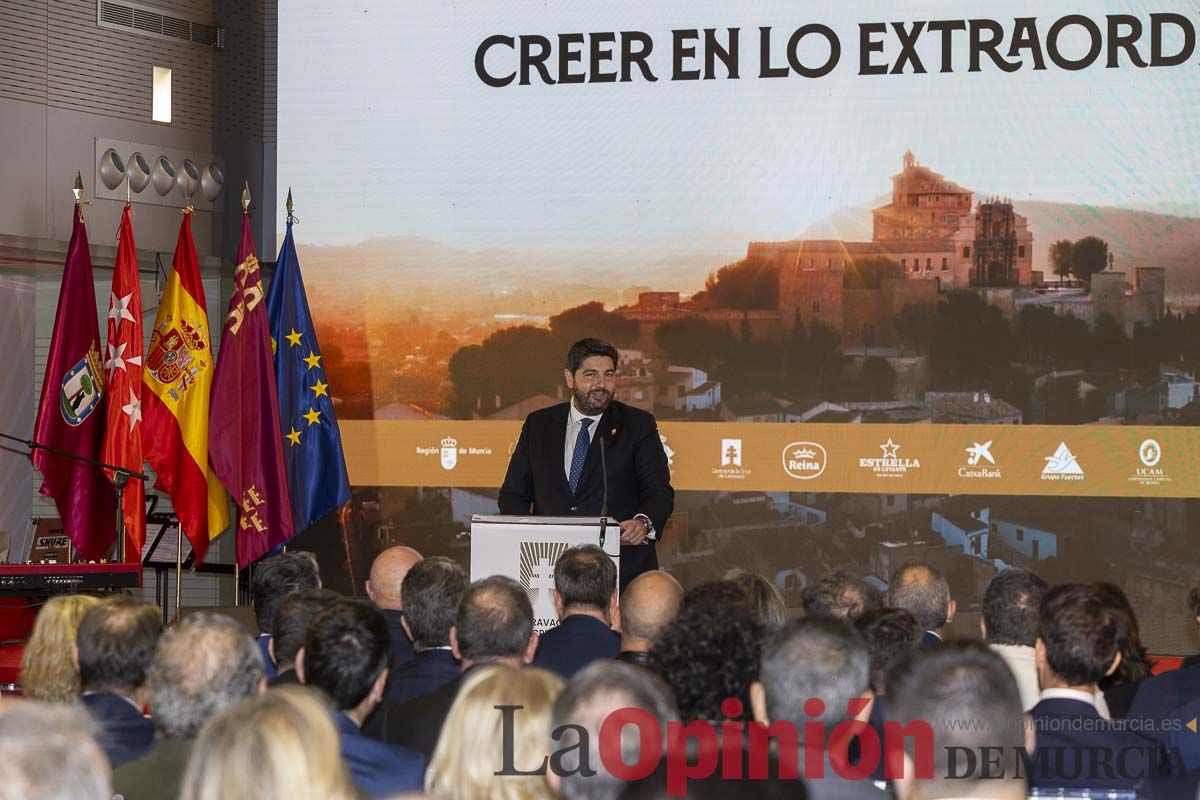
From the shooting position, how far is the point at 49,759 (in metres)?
1.67

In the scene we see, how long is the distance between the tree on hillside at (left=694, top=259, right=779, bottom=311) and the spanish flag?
2805mm

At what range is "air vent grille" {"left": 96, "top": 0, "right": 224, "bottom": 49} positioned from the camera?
788 cm

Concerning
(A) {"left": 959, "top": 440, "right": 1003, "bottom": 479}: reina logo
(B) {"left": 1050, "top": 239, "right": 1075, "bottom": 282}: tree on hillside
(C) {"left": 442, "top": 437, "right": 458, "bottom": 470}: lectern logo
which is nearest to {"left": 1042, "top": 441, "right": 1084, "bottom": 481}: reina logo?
(A) {"left": 959, "top": 440, "right": 1003, "bottom": 479}: reina logo

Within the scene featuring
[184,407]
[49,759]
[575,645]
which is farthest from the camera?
[184,407]

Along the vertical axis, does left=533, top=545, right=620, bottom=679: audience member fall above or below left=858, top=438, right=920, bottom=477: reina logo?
below

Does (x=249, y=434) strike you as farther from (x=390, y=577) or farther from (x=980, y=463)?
(x=980, y=463)

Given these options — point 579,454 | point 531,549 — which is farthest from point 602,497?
point 531,549

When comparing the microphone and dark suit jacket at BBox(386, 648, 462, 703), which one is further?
the microphone

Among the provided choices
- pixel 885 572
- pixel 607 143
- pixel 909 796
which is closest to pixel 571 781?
pixel 909 796

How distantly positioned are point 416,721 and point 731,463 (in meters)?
4.53

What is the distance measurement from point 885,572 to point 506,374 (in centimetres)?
244

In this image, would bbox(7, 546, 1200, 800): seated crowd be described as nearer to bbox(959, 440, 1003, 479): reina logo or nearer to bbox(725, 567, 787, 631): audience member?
bbox(725, 567, 787, 631): audience member

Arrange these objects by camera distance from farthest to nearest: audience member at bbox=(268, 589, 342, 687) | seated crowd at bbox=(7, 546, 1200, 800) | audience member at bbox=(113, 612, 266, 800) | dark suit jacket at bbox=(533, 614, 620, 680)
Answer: dark suit jacket at bbox=(533, 614, 620, 680)
audience member at bbox=(268, 589, 342, 687)
audience member at bbox=(113, 612, 266, 800)
seated crowd at bbox=(7, 546, 1200, 800)

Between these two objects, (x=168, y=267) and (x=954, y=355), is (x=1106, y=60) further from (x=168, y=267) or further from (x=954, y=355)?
(x=168, y=267)
